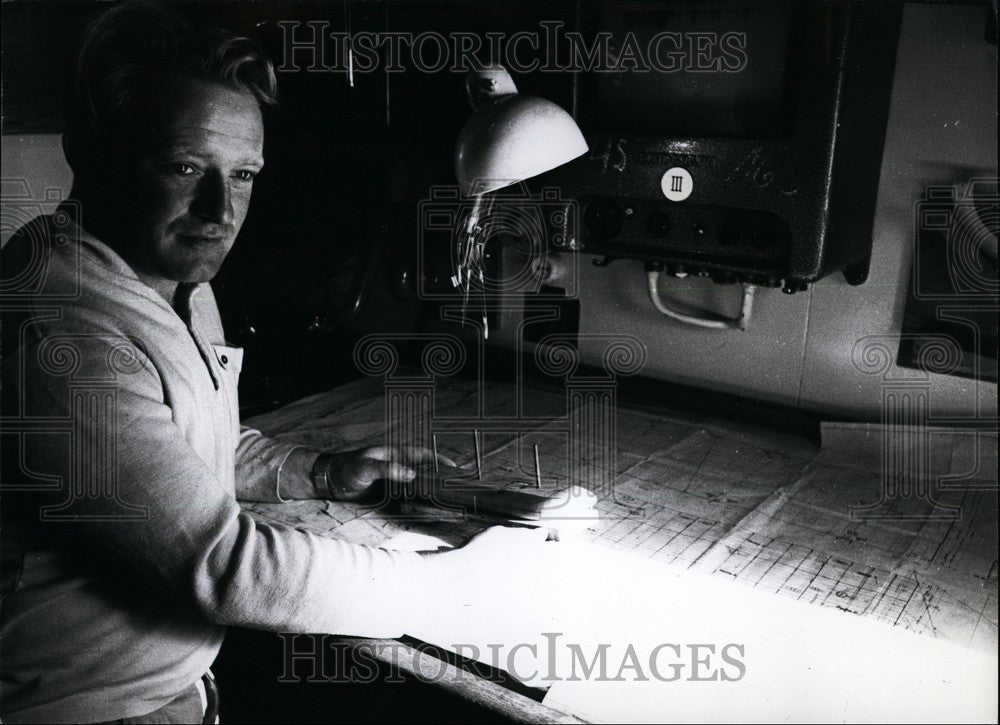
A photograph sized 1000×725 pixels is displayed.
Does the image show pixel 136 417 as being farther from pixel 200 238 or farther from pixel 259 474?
pixel 259 474

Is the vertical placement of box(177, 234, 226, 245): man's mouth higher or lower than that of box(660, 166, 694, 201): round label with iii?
lower

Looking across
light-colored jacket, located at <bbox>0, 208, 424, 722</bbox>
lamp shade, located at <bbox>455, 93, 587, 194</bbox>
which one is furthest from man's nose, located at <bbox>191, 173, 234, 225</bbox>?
lamp shade, located at <bbox>455, 93, 587, 194</bbox>

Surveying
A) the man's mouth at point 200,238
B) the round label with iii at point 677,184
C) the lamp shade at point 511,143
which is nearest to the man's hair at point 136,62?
the man's mouth at point 200,238

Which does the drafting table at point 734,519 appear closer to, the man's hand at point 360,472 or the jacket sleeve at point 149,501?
the man's hand at point 360,472

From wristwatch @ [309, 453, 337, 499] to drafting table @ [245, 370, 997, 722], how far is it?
23 millimetres

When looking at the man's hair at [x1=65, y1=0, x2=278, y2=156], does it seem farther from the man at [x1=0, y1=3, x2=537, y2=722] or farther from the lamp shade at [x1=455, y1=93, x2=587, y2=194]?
the lamp shade at [x1=455, y1=93, x2=587, y2=194]

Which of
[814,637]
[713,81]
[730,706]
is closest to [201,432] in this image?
[730,706]

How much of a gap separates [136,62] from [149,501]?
0.47 m

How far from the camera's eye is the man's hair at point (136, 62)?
0.85 meters

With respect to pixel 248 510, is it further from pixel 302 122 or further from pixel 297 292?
pixel 302 122

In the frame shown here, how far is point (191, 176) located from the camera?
0.90m

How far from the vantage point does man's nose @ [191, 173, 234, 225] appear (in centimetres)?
91

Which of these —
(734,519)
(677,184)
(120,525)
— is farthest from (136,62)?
(734,519)

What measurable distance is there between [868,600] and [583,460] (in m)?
0.60
